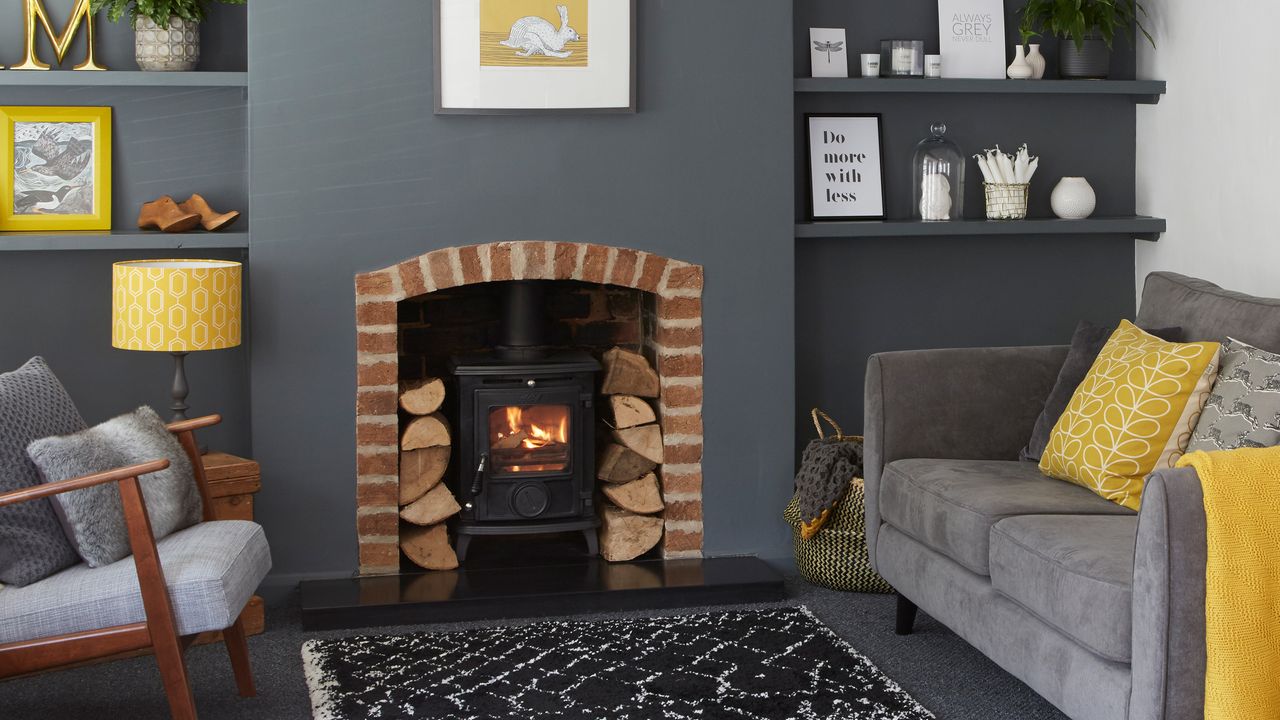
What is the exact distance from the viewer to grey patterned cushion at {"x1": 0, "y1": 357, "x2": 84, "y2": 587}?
271 centimetres

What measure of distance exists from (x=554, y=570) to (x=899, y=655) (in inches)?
43.4

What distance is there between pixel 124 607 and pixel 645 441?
1874 millimetres

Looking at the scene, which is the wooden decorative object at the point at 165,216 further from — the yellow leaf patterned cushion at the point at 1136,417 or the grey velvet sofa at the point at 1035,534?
the yellow leaf patterned cushion at the point at 1136,417

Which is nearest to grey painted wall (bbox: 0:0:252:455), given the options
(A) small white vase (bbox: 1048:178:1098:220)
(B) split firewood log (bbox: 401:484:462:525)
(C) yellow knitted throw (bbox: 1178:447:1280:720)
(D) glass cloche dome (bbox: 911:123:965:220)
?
(B) split firewood log (bbox: 401:484:462:525)

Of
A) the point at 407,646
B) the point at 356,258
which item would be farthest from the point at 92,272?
the point at 407,646

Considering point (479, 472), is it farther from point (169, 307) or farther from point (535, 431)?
point (169, 307)

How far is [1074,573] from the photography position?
101 inches

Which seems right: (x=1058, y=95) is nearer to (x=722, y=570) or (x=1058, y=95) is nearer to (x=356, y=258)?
(x=722, y=570)

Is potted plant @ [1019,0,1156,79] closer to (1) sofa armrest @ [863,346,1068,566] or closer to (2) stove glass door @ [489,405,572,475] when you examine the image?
(1) sofa armrest @ [863,346,1068,566]

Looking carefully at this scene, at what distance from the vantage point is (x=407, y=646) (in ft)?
11.3

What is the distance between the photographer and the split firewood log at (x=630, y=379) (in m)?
4.18

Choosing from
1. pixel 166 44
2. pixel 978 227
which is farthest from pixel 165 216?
pixel 978 227

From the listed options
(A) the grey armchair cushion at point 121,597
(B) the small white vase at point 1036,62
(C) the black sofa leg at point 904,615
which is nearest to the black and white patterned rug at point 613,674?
(C) the black sofa leg at point 904,615

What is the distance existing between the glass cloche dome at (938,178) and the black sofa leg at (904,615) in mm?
1389
